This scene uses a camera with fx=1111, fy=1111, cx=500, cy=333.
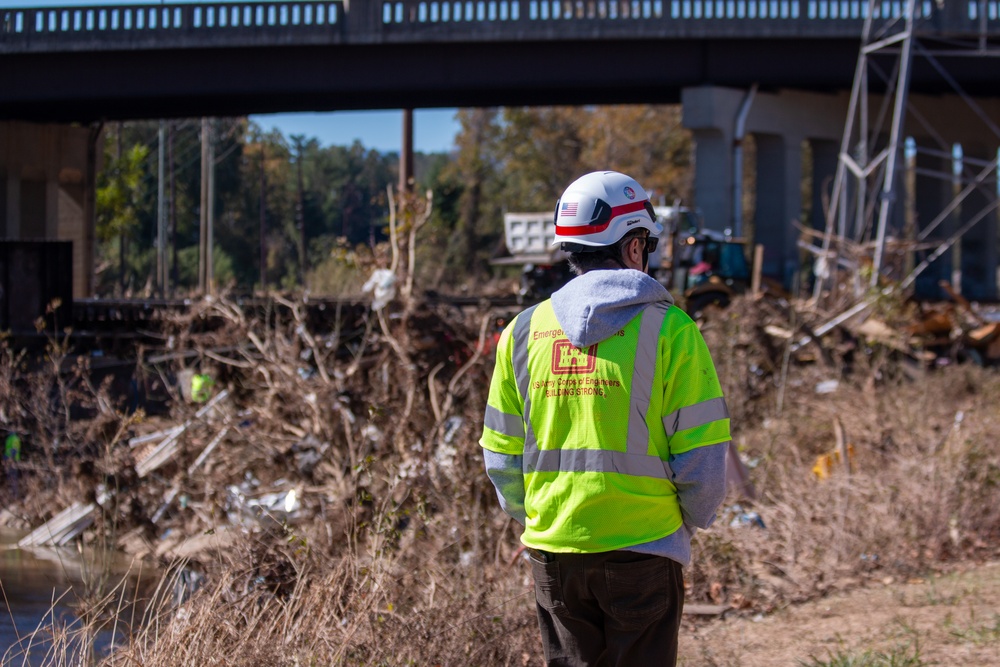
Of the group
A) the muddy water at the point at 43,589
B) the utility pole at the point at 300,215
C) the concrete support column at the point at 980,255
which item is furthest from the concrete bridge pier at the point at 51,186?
the concrete support column at the point at 980,255

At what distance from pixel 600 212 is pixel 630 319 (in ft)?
1.11

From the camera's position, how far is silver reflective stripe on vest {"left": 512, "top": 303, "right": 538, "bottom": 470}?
3.25 m

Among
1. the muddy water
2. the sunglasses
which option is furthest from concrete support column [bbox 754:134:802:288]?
the sunglasses

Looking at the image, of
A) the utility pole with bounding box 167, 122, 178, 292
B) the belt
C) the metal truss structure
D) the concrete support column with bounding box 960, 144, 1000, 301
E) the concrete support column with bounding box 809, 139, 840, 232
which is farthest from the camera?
the utility pole with bounding box 167, 122, 178, 292

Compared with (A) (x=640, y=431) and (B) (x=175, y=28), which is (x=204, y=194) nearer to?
(B) (x=175, y=28)

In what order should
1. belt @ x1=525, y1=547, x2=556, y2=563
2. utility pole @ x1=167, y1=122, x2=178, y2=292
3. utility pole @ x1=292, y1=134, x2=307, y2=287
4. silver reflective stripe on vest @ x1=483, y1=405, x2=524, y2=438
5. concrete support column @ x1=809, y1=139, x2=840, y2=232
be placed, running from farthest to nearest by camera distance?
utility pole @ x1=292, y1=134, x2=307, y2=287 < utility pole @ x1=167, y1=122, x2=178, y2=292 < concrete support column @ x1=809, y1=139, x2=840, y2=232 < silver reflective stripe on vest @ x1=483, y1=405, x2=524, y2=438 < belt @ x1=525, y1=547, x2=556, y2=563

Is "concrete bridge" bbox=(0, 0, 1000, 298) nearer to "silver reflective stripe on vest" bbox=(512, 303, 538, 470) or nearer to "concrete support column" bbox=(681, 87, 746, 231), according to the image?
"concrete support column" bbox=(681, 87, 746, 231)

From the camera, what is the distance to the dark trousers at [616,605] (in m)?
3.06

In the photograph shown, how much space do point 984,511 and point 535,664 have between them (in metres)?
3.84

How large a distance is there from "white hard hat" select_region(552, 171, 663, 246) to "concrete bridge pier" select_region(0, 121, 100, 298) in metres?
30.6

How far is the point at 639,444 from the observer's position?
121 inches

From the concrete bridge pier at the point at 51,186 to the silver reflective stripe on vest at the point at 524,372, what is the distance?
30.6 metres

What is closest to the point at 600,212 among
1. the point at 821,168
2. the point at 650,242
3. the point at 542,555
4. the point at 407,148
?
the point at 650,242

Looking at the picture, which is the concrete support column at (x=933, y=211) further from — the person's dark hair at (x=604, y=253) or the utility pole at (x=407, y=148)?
the person's dark hair at (x=604, y=253)
